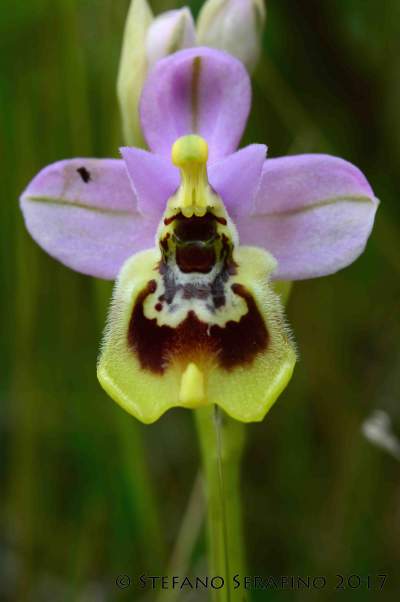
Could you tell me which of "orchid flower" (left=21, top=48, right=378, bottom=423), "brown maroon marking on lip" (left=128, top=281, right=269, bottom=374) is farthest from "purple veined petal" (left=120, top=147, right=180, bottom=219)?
"brown maroon marking on lip" (left=128, top=281, right=269, bottom=374)

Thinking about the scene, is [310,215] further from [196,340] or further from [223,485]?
[223,485]

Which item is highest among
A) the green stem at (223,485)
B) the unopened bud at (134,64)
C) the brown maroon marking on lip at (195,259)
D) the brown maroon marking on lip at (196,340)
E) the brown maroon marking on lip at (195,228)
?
the unopened bud at (134,64)

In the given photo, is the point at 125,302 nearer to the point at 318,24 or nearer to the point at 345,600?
the point at 345,600

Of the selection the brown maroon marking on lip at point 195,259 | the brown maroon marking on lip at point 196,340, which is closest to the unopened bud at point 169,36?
the brown maroon marking on lip at point 195,259

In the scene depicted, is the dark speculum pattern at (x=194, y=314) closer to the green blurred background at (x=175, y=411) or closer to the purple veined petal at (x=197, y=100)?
the purple veined petal at (x=197, y=100)

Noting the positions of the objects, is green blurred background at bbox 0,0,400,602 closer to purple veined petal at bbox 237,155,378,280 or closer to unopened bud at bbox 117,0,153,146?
unopened bud at bbox 117,0,153,146
